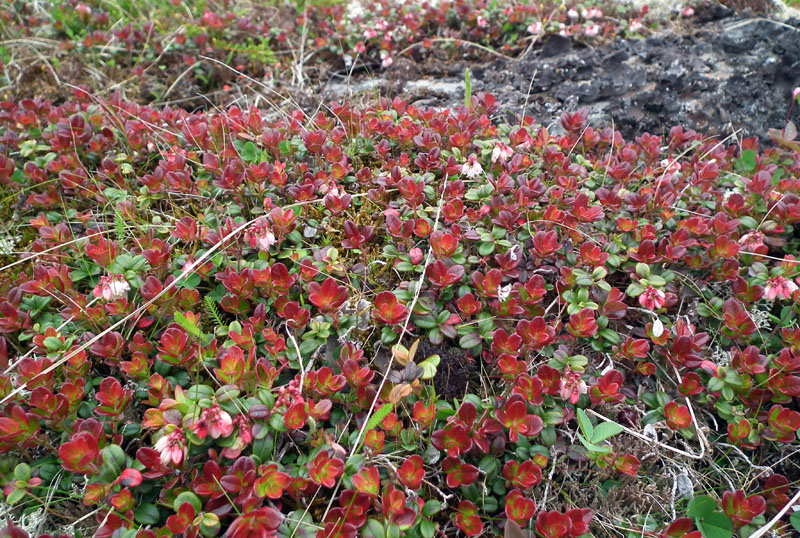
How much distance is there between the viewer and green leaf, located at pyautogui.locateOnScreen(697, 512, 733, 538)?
170cm

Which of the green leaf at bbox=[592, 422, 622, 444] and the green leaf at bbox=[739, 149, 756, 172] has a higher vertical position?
the green leaf at bbox=[739, 149, 756, 172]

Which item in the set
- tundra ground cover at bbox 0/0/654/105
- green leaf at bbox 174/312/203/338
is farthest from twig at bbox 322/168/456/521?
tundra ground cover at bbox 0/0/654/105

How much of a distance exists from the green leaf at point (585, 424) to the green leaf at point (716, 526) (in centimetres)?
47

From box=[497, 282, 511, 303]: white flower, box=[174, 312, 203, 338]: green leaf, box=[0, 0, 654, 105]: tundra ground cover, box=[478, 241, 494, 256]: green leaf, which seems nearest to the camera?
box=[174, 312, 203, 338]: green leaf

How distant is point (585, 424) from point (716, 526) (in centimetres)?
54

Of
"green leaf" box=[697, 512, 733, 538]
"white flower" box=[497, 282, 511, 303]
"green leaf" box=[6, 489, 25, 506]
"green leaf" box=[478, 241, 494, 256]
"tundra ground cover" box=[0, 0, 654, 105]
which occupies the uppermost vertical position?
"tundra ground cover" box=[0, 0, 654, 105]

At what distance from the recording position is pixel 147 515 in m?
1.59

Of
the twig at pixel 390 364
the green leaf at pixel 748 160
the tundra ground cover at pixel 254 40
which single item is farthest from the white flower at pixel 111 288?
the green leaf at pixel 748 160

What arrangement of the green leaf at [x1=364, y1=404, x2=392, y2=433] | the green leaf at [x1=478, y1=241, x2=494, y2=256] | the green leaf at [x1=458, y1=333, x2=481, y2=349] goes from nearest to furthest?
the green leaf at [x1=364, y1=404, x2=392, y2=433], the green leaf at [x1=458, y1=333, x2=481, y2=349], the green leaf at [x1=478, y1=241, x2=494, y2=256]

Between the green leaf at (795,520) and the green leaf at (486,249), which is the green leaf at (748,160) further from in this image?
the green leaf at (795,520)

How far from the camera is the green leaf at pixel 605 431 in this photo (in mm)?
1733

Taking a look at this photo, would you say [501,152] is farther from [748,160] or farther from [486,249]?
[748,160]

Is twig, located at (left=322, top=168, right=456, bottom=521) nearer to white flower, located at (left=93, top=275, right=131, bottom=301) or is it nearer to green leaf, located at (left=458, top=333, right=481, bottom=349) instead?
green leaf, located at (left=458, top=333, right=481, bottom=349)

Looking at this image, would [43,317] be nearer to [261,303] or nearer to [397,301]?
[261,303]
